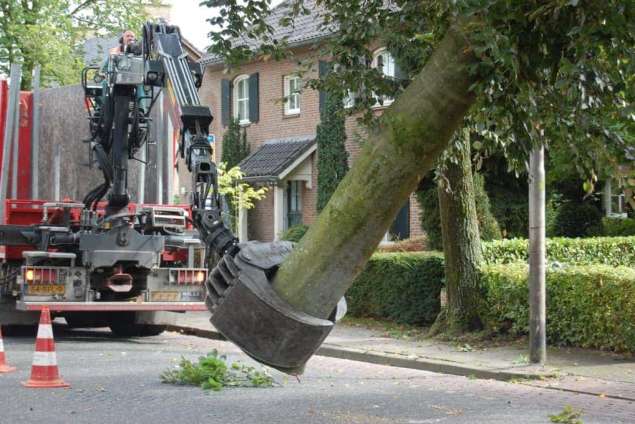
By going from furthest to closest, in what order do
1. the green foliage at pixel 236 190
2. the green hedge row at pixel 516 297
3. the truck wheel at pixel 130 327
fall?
the green foliage at pixel 236 190 → the truck wheel at pixel 130 327 → the green hedge row at pixel 516 297

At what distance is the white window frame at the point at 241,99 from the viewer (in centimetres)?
3111

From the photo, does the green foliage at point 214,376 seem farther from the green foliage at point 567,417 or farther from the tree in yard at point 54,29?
the tree in yard at point 54,29

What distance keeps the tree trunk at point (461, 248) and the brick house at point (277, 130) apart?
414 inches

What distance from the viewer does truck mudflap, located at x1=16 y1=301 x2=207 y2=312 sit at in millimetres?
13469

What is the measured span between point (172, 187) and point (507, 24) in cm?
913

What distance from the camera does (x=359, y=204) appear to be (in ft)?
18.8

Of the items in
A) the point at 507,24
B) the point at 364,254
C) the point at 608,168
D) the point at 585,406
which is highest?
the point at 507,24

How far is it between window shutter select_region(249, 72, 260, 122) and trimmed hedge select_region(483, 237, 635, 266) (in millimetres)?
12675

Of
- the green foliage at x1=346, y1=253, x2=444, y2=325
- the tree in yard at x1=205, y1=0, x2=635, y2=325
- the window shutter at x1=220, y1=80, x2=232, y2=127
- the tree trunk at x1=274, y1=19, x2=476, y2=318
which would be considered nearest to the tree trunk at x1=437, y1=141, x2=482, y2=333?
the green foliage at x1=346, y1=253, x2=444, y2=325

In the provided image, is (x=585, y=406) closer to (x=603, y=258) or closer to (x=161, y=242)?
(x=161, y=242)

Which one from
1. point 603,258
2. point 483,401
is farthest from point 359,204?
point 603,258

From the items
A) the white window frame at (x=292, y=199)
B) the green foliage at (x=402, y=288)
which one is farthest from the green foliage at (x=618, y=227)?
the green foliage at (x=402, y=288)

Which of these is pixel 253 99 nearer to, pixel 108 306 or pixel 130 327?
pixel 130 327

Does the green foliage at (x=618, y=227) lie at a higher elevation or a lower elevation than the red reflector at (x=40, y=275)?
higher
